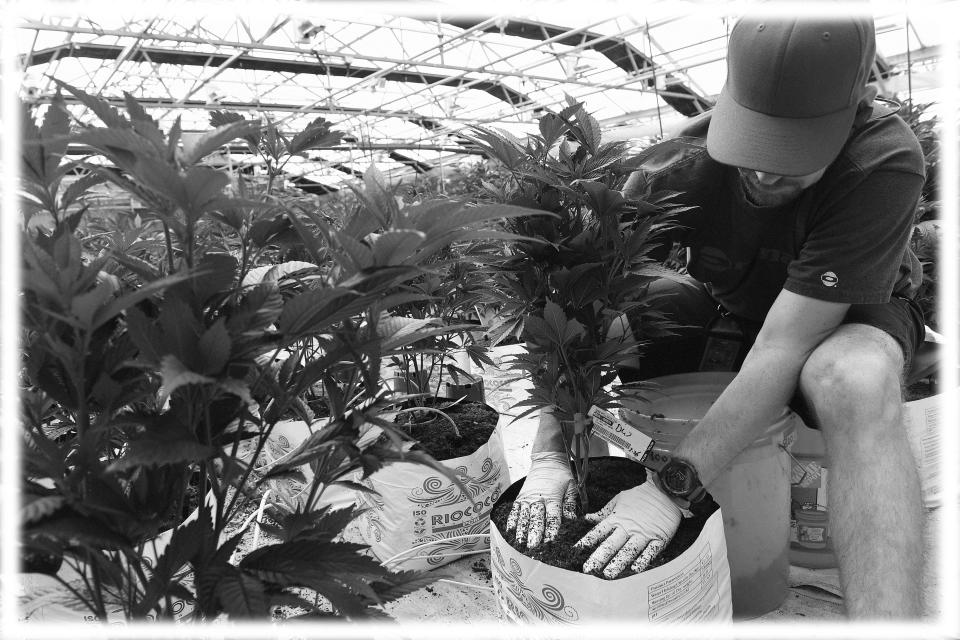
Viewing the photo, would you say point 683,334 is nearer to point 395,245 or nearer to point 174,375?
point 395,245

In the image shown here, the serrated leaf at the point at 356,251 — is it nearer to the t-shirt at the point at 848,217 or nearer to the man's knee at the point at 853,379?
the t-shirt at the point at 848,217

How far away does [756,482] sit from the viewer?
138cm

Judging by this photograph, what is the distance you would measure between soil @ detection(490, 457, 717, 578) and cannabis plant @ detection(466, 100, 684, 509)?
9 cm

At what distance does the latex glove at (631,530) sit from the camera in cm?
109

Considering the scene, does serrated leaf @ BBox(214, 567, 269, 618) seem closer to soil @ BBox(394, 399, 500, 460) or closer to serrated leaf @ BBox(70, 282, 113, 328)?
serrated leaf @ BBox(70, 282, 113, 328)

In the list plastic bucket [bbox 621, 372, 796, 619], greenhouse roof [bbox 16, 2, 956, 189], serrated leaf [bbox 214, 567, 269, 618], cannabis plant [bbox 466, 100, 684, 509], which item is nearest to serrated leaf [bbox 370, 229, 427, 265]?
serrated leaf [bbox 214, 567, 269, 618]

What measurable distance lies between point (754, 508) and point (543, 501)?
1.70 feet

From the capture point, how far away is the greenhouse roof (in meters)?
7.48

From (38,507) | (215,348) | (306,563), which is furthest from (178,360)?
(306,563)

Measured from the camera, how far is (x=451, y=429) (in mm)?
1709

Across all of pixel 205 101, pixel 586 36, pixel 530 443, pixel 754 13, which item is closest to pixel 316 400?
pixel 530 443

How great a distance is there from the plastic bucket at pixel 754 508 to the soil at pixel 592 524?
117mm

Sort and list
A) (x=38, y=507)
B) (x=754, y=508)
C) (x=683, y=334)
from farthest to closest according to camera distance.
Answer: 1. (x=683, y=334)
2. (x=754, y=508)
3. (x=38, y=507)

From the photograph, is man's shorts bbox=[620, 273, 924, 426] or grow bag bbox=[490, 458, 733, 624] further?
man's shorts bbox=[620, 273, 924, 426]
